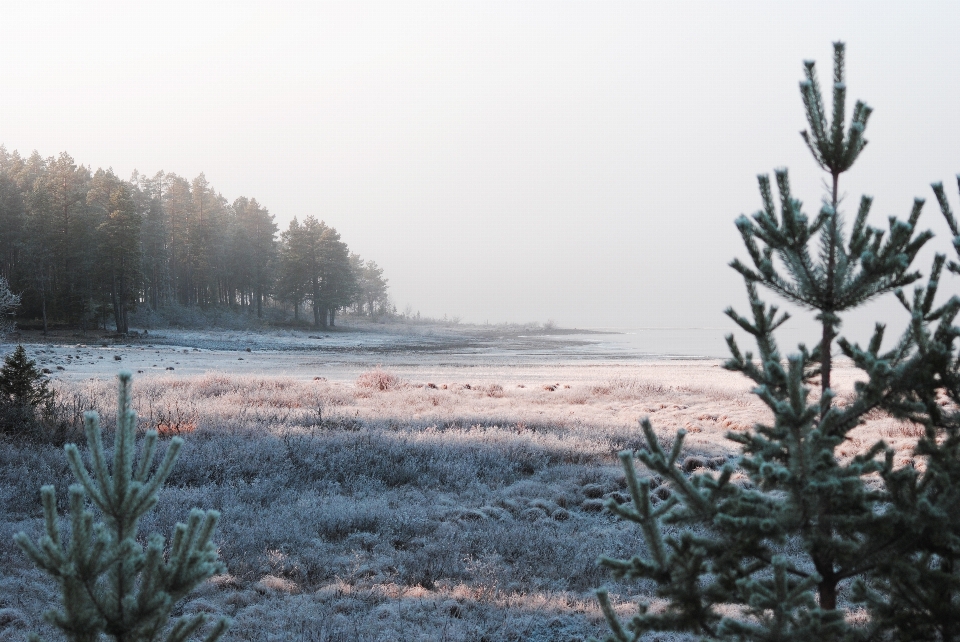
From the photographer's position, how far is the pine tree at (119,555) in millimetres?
1903

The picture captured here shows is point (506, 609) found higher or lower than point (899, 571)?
lower

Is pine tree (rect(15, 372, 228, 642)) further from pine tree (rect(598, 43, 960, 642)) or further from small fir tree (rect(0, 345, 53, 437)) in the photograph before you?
small fir tree (rect(0, 345, 53, 437))

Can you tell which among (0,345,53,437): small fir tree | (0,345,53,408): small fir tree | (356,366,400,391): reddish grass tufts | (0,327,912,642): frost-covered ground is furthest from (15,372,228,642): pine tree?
(356,366,400,391): reddish grass tufts

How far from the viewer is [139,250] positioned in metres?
49.2

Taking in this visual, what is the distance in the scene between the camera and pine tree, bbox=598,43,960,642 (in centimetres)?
209

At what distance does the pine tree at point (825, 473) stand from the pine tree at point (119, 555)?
1477 mm

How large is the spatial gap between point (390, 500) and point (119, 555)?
6.61m

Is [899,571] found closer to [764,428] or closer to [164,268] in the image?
[764,428]

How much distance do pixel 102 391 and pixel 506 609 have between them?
14284mm

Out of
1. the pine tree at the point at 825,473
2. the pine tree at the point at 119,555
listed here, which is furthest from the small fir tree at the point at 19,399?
the pine tree at the point at 825,473

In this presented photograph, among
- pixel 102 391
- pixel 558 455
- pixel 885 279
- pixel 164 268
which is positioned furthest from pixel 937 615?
pixel 164 268

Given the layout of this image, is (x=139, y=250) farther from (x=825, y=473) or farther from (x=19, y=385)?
(x=825, y=473)

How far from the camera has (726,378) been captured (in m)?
27.0

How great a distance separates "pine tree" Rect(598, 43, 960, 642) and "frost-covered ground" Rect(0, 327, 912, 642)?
2.99 metres
